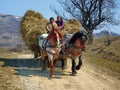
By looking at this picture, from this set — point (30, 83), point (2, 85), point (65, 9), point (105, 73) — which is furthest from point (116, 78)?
point (65, 9)

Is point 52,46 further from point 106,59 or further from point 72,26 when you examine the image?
point 106,59

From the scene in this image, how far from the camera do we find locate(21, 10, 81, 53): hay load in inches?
807

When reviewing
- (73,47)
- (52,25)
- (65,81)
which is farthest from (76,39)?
(65,81)

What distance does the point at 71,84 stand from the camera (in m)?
15.4

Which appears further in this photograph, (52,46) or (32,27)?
(32,27)

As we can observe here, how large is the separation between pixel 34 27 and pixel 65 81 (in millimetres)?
5645

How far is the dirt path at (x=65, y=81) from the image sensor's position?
48.5ft

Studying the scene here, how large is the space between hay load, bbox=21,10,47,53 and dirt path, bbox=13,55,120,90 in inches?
90.8

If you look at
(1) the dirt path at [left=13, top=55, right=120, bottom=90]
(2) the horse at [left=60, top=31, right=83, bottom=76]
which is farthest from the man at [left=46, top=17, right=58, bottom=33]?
(1) the dirt path at [left=13, top=55, right=120, bottom=90]

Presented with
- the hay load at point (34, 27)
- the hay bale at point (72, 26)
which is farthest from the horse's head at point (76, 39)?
the hay bale at point (72, 26)

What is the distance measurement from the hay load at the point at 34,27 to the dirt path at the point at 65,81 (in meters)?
2.32

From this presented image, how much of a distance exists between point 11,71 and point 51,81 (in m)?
3.32

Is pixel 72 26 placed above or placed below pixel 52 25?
above

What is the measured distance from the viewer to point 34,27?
67.9ft
